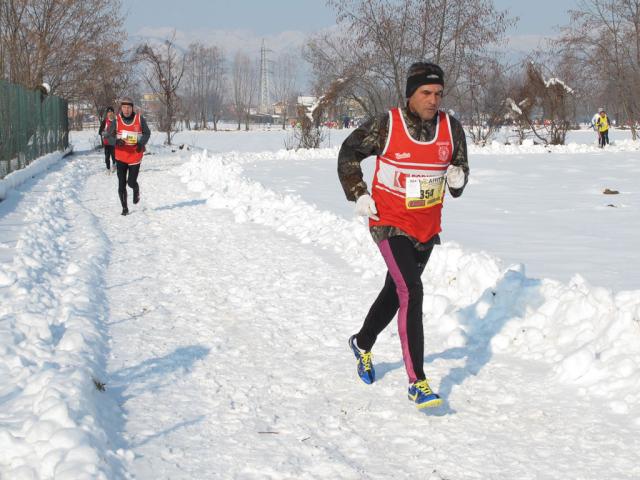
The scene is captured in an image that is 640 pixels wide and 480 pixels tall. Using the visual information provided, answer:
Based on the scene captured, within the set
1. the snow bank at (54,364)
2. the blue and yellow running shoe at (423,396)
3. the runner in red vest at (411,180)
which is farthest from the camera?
the runner in red vest at (411,180)

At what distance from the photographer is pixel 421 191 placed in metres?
3.99

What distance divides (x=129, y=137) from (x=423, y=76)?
8.11 metres

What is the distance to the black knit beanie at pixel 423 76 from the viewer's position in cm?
389

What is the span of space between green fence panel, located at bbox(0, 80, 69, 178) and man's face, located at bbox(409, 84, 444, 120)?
463 inches

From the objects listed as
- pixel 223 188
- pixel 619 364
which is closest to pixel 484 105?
pixel 223 188

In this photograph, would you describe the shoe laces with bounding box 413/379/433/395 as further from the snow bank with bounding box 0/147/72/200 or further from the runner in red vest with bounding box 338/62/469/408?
the snow bank with bounding box 0/147/72/200

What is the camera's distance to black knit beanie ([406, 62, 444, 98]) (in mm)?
3891

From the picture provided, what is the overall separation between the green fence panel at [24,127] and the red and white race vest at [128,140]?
3.80 m

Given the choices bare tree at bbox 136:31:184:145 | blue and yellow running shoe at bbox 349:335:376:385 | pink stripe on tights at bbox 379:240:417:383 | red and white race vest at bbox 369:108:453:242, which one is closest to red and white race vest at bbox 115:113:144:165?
blue and yellow running shoe at bbox 349:335:376:385

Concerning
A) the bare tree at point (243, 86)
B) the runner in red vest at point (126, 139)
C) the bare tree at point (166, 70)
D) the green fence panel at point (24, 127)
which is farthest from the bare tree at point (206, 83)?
the runner in red vest at point (126, 139)

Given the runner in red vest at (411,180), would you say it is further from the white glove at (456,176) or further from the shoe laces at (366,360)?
the shoe laces at (366,360)

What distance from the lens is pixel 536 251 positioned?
7.87m

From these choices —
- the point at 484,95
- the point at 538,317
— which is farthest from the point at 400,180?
the point at 484,95

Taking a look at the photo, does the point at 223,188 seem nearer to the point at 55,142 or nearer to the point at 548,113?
the point at 55,142
